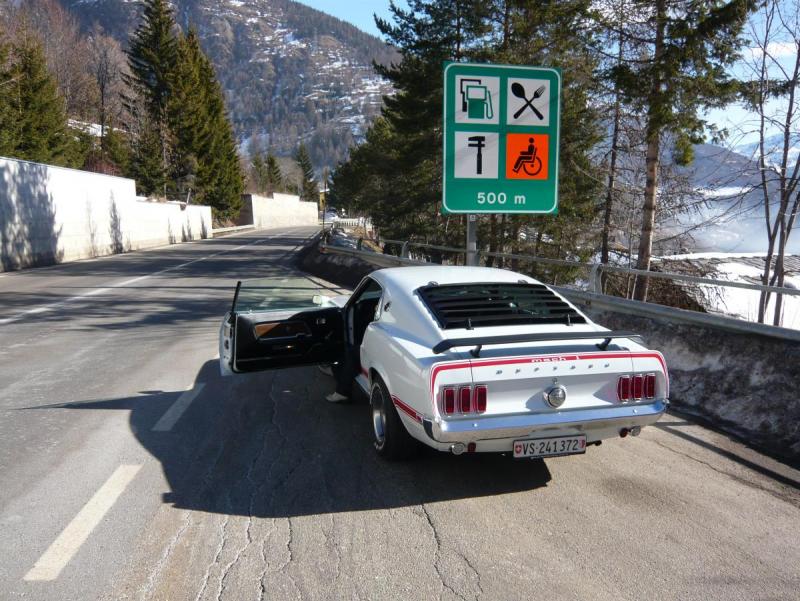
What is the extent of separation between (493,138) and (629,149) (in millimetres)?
12591

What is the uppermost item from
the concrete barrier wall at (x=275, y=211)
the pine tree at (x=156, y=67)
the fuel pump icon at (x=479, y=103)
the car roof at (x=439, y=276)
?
the pine tree at (x=156, y=67)

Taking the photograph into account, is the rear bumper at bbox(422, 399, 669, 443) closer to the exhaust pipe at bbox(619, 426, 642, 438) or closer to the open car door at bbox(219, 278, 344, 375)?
the exhaust pipe at bbox(619, 426, 642, 438)

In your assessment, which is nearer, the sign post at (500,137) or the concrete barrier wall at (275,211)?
the sign post at (500,137)

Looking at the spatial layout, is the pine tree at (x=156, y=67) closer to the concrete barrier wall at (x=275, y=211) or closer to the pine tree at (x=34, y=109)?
the pine tree at (x=34, y=109)

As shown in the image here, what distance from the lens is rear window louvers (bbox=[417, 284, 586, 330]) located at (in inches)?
182

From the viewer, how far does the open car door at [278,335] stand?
5.57 metres

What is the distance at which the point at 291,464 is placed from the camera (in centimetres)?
460

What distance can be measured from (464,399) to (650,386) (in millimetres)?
1326

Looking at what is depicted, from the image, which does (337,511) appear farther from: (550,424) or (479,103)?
(479,103)

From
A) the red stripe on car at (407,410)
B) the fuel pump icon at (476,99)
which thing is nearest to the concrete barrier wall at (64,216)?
the fuel pump icon at (476,99)

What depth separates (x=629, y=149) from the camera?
20.0 metres

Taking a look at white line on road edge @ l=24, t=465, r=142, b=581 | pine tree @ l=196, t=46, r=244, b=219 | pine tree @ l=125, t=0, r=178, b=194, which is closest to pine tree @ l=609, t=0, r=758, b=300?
white line on road edge @ l=24, t=465, r=142, b=581

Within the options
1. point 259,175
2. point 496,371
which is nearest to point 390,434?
point 496,371

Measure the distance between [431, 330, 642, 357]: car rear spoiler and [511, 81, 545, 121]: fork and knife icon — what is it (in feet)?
19.0
